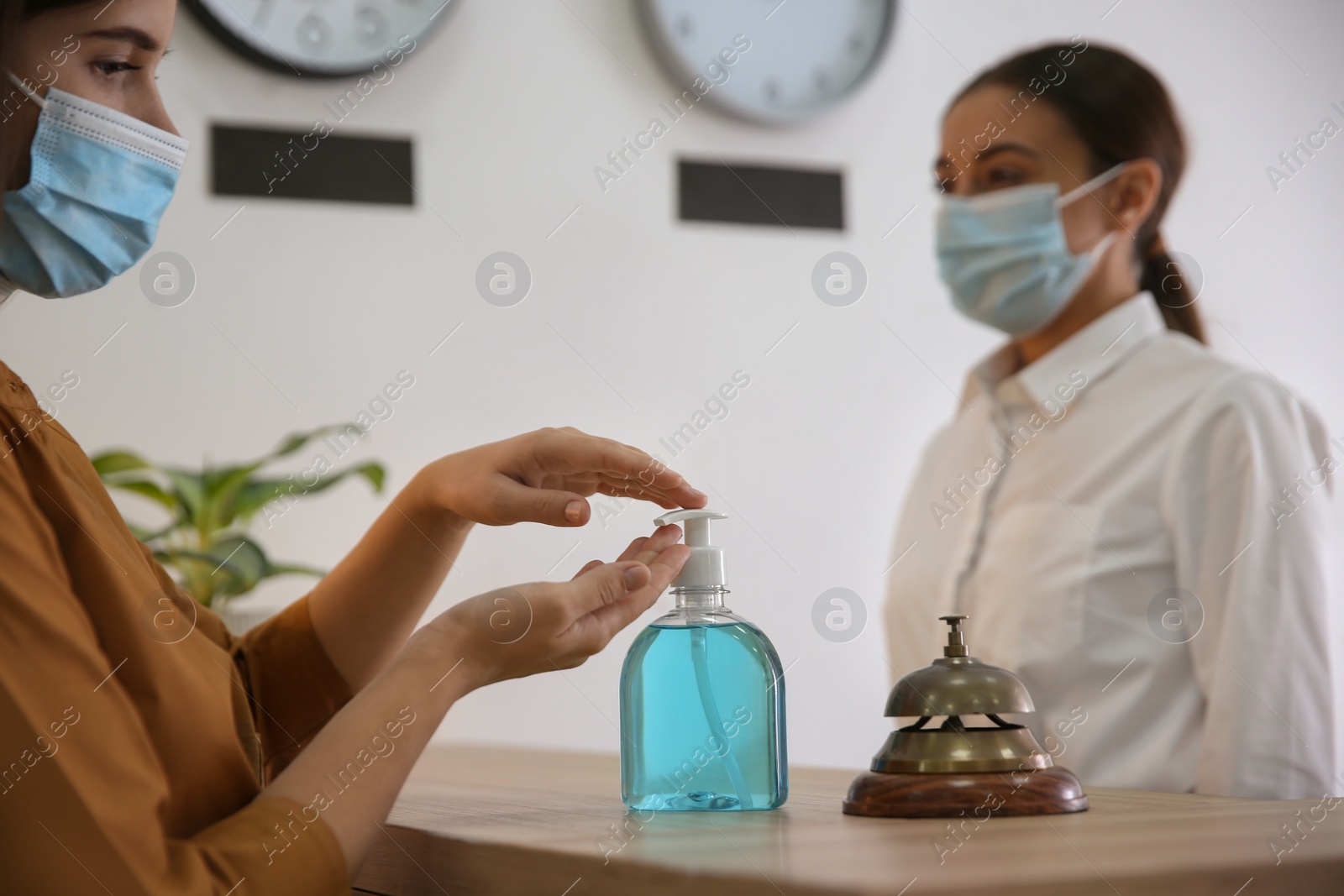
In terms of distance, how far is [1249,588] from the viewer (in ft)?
4.51

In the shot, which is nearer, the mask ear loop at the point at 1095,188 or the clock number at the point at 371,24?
the mask ear loop at the point at 1095,188

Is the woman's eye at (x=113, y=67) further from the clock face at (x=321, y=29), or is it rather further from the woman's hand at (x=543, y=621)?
the clock face at (x=321, y=29)

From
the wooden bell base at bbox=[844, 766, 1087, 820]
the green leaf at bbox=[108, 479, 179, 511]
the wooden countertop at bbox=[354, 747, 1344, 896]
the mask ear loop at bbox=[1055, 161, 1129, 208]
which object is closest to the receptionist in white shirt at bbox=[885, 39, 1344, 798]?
the mask ear loop at bbox=[1055, 161, 1129, 208]

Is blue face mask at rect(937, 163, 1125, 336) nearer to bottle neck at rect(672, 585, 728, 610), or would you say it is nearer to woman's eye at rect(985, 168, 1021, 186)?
woman's eye at rect(985, 168, 1021, 186)

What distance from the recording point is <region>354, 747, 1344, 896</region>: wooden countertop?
492 millimetres

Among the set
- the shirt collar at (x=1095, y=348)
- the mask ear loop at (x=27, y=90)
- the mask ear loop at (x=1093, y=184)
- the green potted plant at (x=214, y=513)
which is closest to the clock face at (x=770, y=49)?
the mask ear loop at (x=1093, y=184)

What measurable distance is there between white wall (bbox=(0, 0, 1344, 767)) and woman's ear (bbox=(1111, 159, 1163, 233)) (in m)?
0.79

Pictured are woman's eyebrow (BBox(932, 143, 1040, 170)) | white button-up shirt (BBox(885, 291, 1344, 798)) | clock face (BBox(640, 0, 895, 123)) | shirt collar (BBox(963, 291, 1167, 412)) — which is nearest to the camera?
white button-up shirt (BBox(885, 291, 1344, 798))

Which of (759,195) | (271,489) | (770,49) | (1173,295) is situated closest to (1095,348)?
(1173,295)

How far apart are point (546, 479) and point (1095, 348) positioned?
112 cm

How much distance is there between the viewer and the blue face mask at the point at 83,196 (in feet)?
2.86

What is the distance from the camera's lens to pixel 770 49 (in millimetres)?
2504

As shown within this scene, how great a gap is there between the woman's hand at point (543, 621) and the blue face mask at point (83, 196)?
476 mm

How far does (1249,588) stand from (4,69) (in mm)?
1323
